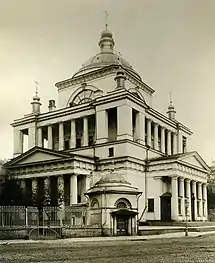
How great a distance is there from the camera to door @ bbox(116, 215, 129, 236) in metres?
7.13

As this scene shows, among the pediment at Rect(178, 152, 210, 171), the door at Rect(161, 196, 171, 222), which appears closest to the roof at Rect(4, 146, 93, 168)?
the door at Rect(161, 196, 171, 222)

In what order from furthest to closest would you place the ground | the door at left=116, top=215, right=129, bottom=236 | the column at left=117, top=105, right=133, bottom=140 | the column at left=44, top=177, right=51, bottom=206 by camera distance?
the column at left=117, top=105, right=133, bottom=140
the column at left=44, top=177, right=51, bottom=206
the door at left=116, top=215, right=129, bottom=236
the ground

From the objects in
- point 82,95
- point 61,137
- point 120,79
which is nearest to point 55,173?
point 61,137

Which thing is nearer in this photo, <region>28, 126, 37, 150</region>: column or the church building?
the church building

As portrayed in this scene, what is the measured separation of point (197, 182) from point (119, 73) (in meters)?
3.43

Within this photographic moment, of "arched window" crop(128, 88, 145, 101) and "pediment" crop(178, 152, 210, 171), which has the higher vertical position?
"arched window" crop(128, 88, 145, 101)

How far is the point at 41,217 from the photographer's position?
749 cm

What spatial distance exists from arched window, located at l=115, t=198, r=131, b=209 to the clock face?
6.06m

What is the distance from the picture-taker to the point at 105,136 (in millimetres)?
11609

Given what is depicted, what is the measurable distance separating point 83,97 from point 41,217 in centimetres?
630

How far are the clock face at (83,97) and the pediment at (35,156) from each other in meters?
2.57

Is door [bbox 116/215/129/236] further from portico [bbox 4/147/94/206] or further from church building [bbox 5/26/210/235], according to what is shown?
portico [bbox 4/147/94/206]

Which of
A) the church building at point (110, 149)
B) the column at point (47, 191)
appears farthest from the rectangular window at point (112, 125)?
the column at point (47, 191)

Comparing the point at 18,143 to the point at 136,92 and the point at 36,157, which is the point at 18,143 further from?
the point at 136,92
